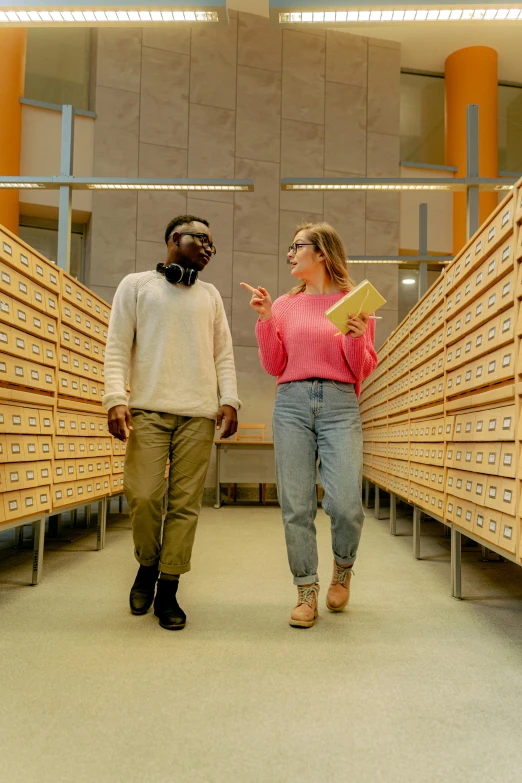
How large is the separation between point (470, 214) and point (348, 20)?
1.88 metres

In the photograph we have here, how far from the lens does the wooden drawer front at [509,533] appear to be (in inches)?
74.6

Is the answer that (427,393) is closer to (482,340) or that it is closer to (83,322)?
(482,340)

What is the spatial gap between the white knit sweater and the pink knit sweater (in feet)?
0.86

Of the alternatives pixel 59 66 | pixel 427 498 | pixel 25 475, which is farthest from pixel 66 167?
pixel 59 66

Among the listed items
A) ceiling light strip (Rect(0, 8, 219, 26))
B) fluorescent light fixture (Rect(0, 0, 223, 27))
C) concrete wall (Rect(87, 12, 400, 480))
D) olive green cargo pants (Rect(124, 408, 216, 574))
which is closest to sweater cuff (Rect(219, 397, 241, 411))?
olive green cargo pants (Rect(124, 408, 216, 574))

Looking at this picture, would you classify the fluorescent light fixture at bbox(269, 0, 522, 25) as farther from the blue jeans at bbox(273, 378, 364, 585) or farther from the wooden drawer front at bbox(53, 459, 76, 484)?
the wooden drawer front at bbox(53, 459, 76, 484)

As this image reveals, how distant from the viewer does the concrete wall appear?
768 centimetres

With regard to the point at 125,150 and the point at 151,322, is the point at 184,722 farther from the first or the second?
the point at 125,150

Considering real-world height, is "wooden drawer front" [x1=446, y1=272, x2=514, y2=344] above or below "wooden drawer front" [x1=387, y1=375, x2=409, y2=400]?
above

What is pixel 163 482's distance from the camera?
2396 millimetres

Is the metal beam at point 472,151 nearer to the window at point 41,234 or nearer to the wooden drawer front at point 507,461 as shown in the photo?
the wooden drawer front at point 507,461

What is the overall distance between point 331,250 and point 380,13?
1.32 metres

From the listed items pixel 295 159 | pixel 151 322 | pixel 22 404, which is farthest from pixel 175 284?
pixel 295 159

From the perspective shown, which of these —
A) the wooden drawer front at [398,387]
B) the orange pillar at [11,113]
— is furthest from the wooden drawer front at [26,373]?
the orange pillar at [11,113]
